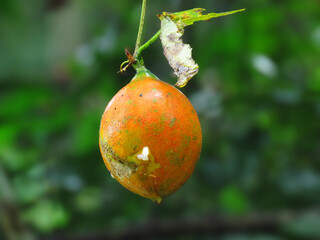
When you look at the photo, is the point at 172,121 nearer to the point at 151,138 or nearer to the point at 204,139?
the point at 151,138

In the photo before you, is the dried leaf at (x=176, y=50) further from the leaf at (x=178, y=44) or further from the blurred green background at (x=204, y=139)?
the blurred green background at (x=204, y=139)

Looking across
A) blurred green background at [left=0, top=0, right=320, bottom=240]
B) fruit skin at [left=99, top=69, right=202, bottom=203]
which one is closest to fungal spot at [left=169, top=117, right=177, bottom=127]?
fruit skin at [left=99, top=69, right=202, bottom=203]

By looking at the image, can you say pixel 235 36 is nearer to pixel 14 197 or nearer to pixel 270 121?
pixel 270 121

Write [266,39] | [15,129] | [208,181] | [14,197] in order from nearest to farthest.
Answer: [15,129] < [14,197] < [208,181] < [266,39]

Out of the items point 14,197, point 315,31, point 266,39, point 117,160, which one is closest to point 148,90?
point 117,160

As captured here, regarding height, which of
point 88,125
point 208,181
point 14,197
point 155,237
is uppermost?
point 88,125

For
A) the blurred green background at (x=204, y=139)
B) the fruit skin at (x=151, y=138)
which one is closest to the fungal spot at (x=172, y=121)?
the fruit skin at (x=151, y=138)
